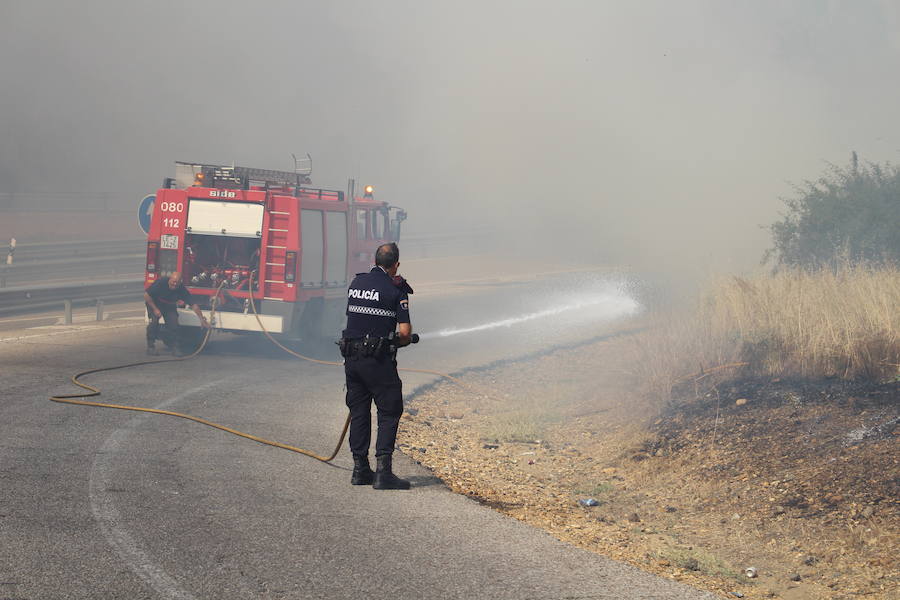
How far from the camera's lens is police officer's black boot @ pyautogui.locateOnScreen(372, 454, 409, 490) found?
6.39 m

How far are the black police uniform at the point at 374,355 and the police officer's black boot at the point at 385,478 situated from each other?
0.05 metres

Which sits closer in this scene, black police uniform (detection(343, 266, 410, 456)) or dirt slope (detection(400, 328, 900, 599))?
dirt slope (detection(400, 328, 900, 599))

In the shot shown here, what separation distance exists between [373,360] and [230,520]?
63.8 inches

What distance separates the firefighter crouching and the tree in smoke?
11.2 meters

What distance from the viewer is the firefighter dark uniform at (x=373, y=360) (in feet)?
21.1

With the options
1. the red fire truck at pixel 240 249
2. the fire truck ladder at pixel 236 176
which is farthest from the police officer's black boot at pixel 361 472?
the fire truck ladder at pixel 236 176

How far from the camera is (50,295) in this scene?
1905cm

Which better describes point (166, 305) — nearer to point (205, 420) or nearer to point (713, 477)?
point (205, 420)

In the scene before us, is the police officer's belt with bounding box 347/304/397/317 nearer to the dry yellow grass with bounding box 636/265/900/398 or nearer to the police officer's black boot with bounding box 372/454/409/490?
the police officer's black boot with bounding box 372/454/409/490

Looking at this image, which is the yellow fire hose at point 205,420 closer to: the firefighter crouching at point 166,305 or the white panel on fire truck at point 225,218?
the firefighter crouching at point 166,305

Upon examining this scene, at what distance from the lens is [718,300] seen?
40.1 ft

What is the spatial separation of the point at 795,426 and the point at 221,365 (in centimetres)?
821

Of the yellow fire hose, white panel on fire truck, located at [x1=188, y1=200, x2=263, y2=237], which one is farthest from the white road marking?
white panel on fire truck, located at [x1=188, y1=200, x2=263, y2=237]

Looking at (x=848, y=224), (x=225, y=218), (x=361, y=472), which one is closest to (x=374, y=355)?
(x=361, y=472)
